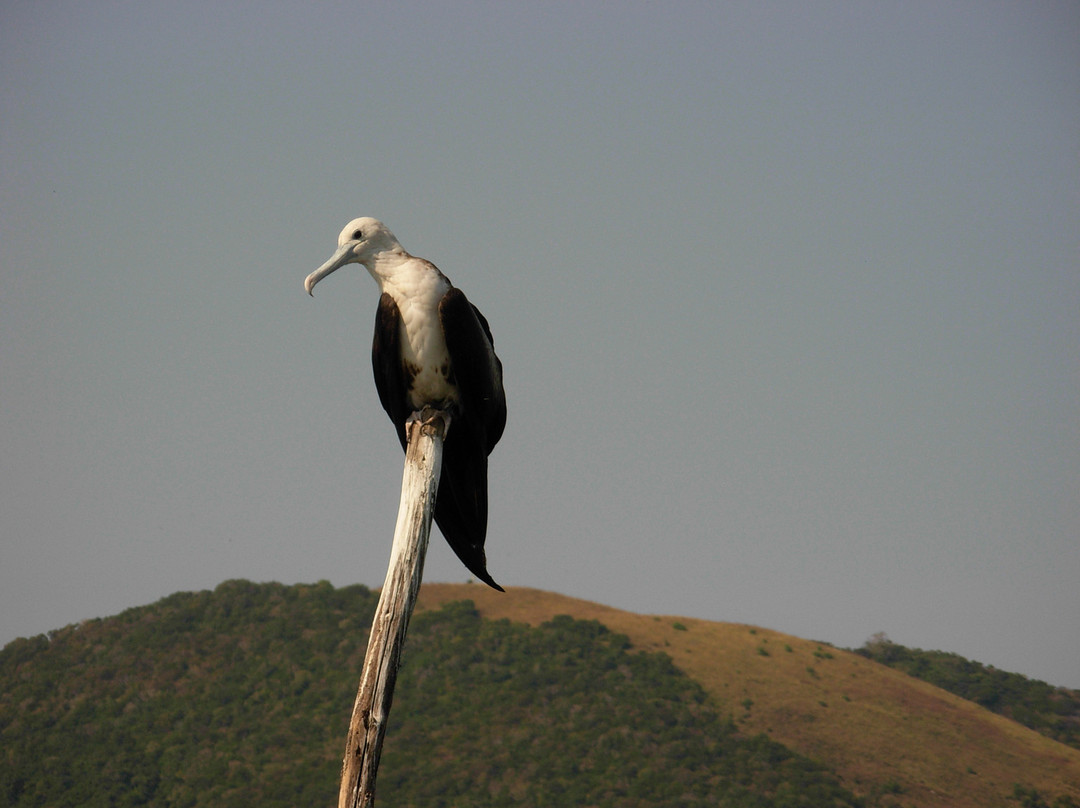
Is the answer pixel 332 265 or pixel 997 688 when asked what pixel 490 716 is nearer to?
pixel 997 688

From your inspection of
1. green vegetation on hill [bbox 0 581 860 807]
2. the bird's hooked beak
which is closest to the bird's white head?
the bird's hooked beak

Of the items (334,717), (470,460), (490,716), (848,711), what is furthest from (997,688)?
(470,460)

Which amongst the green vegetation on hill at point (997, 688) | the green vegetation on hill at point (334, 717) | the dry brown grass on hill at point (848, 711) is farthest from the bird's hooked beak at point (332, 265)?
the green vegetation on hill at point (997, 688)

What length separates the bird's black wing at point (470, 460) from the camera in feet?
24.6

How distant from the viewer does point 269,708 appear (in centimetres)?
5700

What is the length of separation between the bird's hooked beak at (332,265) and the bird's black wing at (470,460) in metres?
0.72

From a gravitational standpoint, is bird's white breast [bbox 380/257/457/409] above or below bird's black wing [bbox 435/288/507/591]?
above

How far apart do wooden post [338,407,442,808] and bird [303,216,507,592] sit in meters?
0.42

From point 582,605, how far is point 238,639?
817 inches

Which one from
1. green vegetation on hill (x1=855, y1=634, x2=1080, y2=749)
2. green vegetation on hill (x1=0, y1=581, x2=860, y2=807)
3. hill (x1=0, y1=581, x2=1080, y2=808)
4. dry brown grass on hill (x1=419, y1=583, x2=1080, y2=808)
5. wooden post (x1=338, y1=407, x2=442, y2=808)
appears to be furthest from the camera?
green vegetation on hill (x1=855, y1=634, x2=1080, y2=749)

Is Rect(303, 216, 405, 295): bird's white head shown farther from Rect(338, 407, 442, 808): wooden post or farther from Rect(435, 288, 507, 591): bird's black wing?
Rect(338, 407, 442, 808): wooden post

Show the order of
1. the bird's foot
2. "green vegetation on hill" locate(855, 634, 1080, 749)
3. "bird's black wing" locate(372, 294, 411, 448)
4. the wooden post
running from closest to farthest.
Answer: the wooden post
the bird's foot
"bird's black wing" locate(372, 294, 411, 448)
"green vegetation on hill" locate(855, 634, 1080, 749)

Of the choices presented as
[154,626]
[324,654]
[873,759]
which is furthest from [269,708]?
[873,759]

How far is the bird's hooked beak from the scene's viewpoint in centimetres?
749
